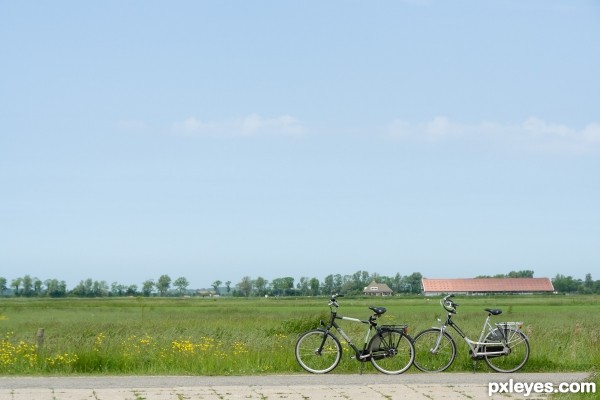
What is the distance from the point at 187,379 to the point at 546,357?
5.42m

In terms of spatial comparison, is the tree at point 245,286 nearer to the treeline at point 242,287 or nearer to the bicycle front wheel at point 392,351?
the treeline at point 242,287

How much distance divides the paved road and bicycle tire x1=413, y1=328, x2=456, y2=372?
323mm

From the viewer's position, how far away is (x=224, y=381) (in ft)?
35.5

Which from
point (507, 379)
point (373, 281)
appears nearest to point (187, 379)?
point (507, 379)

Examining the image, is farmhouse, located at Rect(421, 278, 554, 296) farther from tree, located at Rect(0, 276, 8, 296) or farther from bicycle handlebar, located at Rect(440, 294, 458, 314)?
bicycle handlebar, located at Rect(440, 294, 458, 314)

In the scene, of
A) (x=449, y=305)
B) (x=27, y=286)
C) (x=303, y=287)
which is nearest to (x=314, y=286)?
(x=303, y=287)

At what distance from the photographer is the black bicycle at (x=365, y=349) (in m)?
11.9

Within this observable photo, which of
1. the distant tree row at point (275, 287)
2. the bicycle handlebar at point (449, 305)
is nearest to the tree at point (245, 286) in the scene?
the distant tree row at point (275, 287)

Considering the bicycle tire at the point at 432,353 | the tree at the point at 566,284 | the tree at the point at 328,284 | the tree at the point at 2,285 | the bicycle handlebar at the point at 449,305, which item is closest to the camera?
the bicycle tire at the point at 432,353

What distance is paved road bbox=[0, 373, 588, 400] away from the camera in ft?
31.1

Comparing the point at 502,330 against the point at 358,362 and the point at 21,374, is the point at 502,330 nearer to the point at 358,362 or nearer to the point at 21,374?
the point at 358,362

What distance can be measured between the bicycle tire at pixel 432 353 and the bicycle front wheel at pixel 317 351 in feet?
3.89

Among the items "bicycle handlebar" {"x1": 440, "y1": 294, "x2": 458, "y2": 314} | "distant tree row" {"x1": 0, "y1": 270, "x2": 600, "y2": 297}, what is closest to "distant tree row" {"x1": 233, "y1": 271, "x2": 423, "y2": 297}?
"distant tree row" {"x1": 0, "y1": 270, "x2": 600, "y2": 297}

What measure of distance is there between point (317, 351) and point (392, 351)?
41.9 inches
